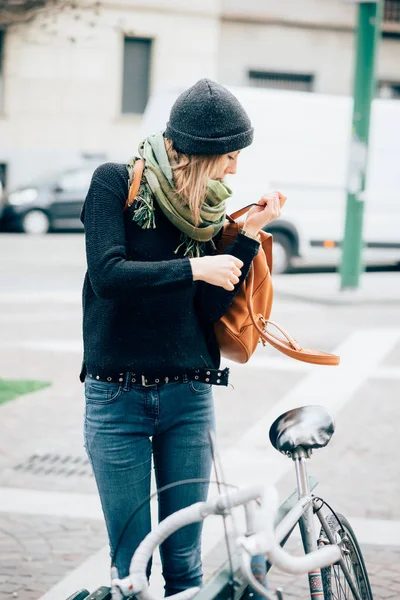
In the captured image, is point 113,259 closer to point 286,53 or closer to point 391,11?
point 286,53

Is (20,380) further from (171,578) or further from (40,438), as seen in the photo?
(171,578)

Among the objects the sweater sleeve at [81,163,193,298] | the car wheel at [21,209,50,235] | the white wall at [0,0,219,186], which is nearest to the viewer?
the sweater sleeve at [81,163,193,298]

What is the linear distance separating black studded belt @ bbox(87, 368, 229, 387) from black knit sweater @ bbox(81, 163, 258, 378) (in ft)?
0.06

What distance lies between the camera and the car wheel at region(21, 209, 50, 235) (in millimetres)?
20500

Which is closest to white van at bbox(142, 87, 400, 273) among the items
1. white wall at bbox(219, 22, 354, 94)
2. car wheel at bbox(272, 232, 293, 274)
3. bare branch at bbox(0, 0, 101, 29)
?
car wheel at bbox(272, 232, 293, 274)

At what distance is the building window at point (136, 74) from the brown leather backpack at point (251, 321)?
2401cm

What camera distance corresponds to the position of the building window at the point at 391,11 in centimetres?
2757

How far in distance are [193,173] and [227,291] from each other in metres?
0.33

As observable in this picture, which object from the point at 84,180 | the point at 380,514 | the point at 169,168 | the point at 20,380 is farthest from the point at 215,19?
the point at 169,168

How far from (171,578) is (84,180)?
18.3 metres

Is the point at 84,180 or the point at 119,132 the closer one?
the point at 84,180

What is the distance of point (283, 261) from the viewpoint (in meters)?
15.0

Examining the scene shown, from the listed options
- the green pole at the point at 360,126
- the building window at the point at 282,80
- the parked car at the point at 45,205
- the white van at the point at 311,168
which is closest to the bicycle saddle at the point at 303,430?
the green pole at the point at 360,126

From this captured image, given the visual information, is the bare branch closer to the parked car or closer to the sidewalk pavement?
the sidewalk pavement
